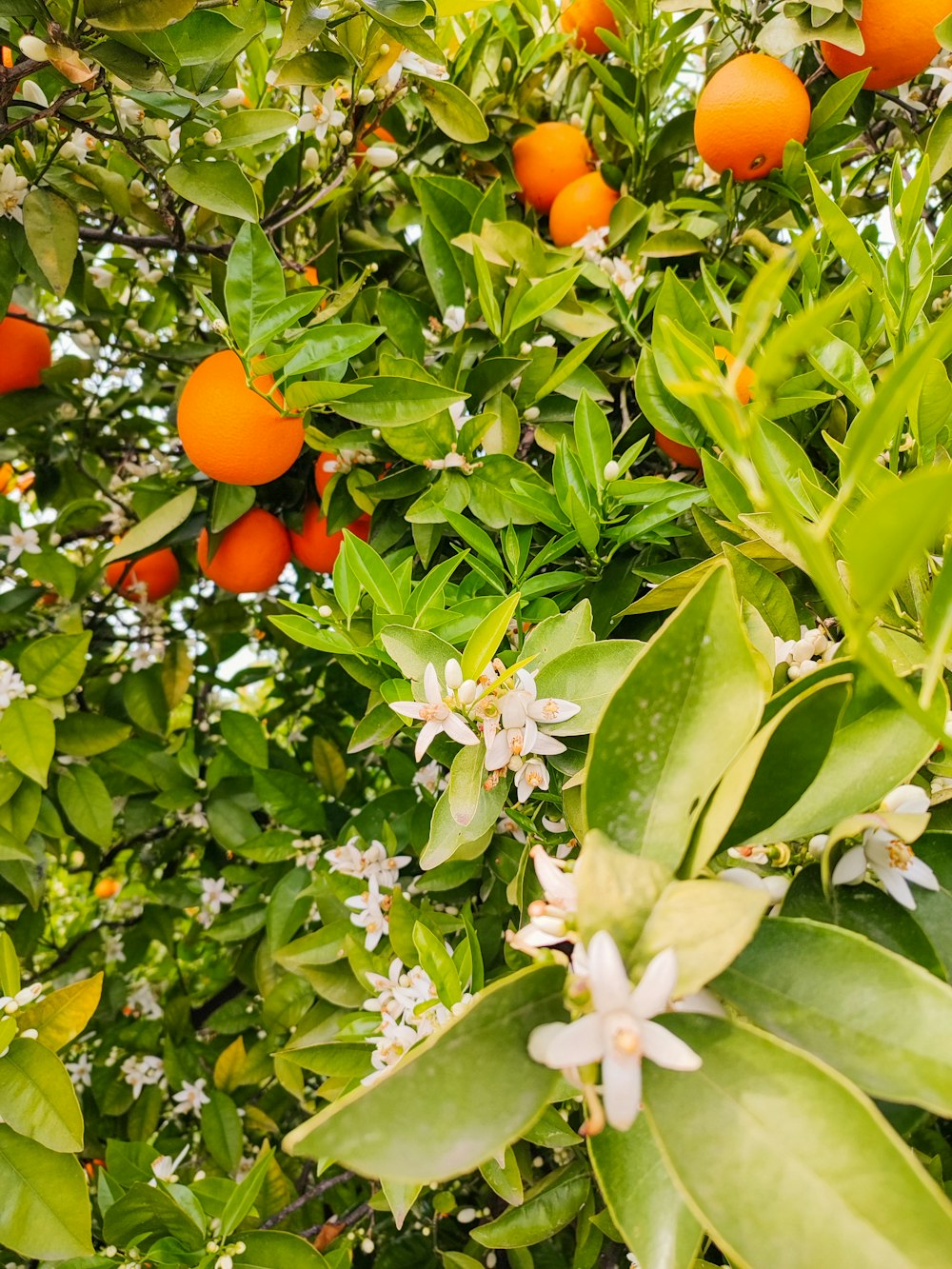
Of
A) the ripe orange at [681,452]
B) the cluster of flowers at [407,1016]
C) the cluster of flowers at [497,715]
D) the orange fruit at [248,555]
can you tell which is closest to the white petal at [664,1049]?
the cluster of flowers at [497,715]

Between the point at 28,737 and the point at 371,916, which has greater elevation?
the point at 28,737

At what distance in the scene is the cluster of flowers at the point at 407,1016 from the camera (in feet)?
2.57

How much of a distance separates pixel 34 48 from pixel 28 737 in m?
0.80

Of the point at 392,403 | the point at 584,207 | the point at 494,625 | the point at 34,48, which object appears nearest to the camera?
the point at 494,625

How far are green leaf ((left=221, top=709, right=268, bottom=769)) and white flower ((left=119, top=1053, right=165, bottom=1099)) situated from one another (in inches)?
26.1

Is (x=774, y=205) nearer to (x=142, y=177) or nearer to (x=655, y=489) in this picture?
(x=655, y=489)

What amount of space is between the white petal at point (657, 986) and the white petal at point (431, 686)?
0.35 m

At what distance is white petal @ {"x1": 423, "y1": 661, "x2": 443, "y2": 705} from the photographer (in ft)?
2.19

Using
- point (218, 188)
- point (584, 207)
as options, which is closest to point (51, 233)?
point (218, 188)

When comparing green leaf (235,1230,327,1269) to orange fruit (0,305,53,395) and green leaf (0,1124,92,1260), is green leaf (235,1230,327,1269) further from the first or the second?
orange fruit (0,305,53,395)

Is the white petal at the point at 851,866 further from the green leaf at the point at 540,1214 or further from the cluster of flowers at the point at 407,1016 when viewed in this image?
the green leaf at the point at 540,1214

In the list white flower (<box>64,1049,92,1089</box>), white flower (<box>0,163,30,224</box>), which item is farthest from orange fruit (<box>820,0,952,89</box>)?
white flower (<box>64,1049,92,1089</box>)

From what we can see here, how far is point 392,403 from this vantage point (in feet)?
2.89

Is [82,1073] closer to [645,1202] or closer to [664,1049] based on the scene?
[645,1202]
